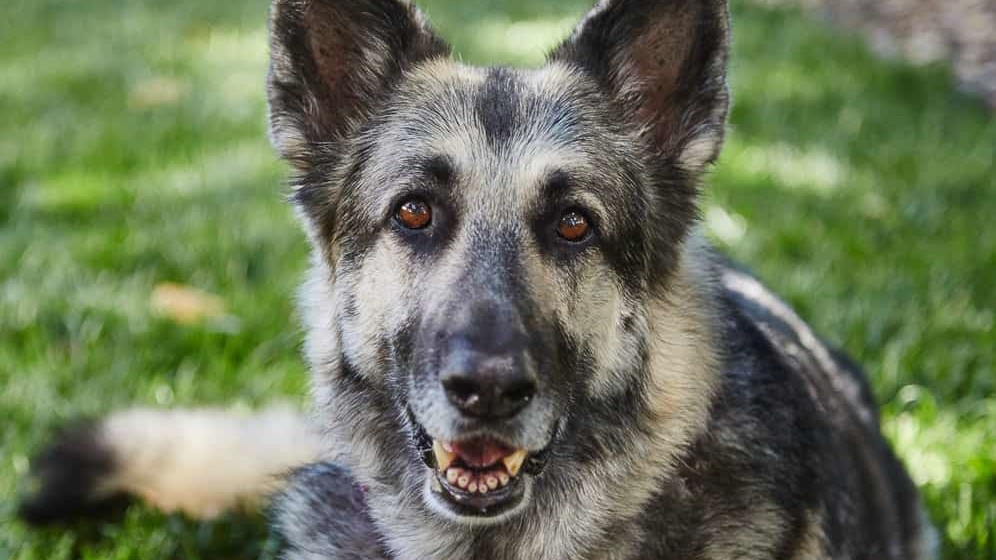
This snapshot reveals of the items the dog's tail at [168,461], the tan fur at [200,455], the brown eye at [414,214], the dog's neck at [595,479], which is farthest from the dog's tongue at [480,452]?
the tan fur at [200,455]

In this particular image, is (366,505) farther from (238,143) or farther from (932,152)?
(932,152)

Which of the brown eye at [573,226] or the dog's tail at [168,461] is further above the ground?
the brown eye at [573,226]

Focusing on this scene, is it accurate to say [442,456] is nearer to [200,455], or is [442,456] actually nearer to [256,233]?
[200,455]

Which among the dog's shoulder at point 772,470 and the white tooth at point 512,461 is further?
the dog's shoulder at point 772,470

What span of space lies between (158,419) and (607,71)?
1955 mm

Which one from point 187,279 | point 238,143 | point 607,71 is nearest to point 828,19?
point 238,143

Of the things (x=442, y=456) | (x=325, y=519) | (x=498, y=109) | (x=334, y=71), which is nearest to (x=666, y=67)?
(x=498, y=109)

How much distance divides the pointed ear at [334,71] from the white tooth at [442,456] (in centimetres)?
94

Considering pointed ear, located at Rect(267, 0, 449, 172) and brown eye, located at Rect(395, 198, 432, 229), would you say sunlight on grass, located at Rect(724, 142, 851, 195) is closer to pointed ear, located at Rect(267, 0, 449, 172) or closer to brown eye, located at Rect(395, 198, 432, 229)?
pointed ear, located at Rect(267, 0, 449, 172)

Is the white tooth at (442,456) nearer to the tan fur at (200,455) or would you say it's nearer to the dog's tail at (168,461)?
the dog's tail at (168,461)

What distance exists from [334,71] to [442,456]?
1.18 m

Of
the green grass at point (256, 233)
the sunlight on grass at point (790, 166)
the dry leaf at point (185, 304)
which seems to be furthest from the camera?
the sunlight on grass at point (790, 166)

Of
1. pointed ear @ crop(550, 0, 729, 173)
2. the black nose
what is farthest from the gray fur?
the black nose

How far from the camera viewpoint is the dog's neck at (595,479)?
2.98m
